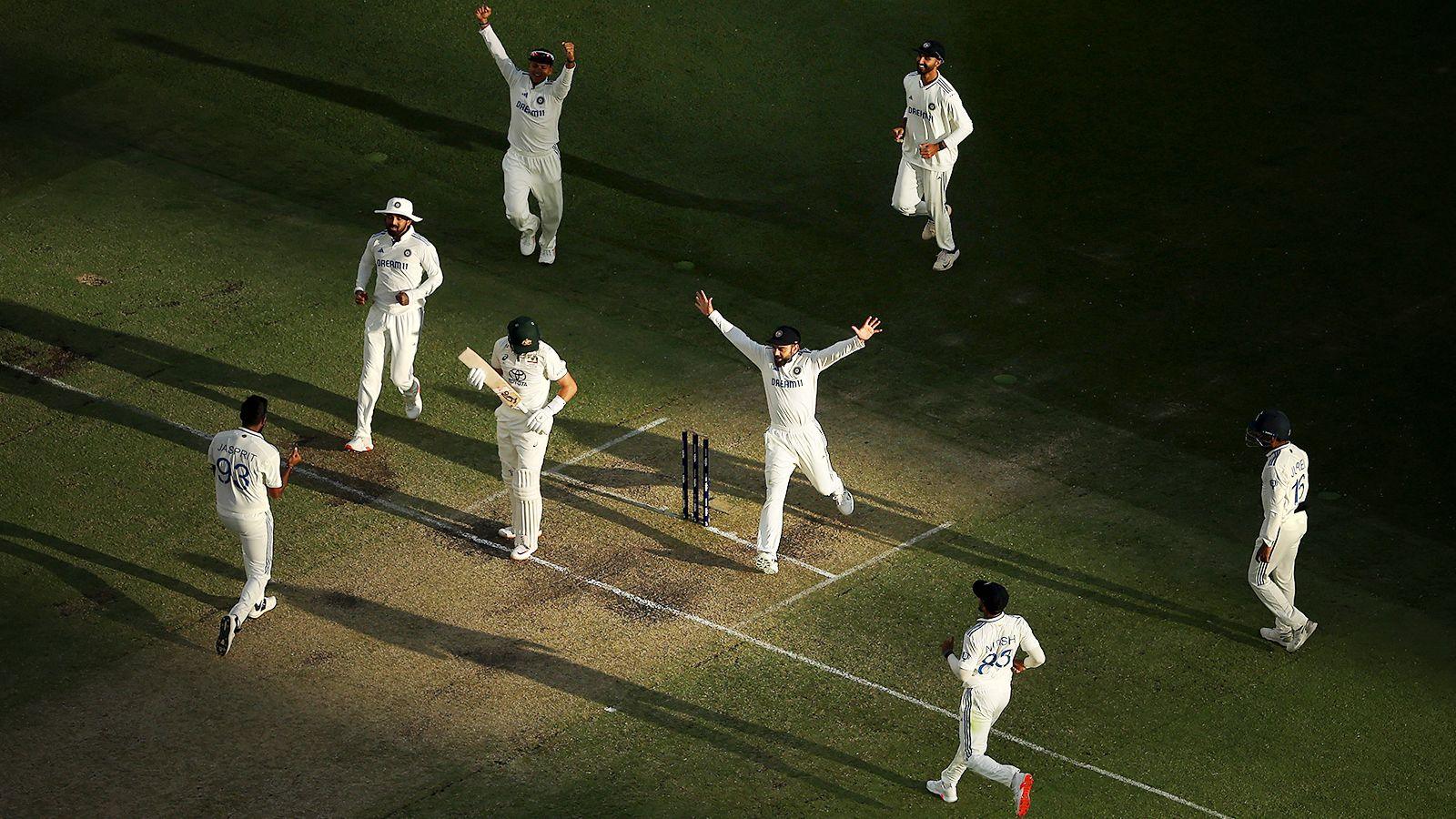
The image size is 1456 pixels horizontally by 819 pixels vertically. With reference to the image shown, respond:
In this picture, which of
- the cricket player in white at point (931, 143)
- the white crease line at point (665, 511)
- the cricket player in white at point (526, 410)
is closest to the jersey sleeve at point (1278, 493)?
the white crease line at point (665, 511)

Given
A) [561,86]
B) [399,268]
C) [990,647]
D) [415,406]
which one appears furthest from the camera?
[561,86]

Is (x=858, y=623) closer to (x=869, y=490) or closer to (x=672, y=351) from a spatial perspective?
(x=869, y=490)

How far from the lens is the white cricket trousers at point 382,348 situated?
18.9m

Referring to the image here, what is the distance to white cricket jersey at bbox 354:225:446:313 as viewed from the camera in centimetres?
1856

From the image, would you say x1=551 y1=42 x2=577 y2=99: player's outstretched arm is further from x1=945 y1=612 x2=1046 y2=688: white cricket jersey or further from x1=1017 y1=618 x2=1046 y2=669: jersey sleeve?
x1=1017 y1=618 x2=1046 y2=669: jersey sleeve

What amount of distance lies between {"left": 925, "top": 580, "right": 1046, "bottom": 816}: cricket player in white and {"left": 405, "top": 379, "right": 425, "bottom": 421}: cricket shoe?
7.57 meters

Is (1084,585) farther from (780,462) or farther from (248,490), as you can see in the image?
(248,490)

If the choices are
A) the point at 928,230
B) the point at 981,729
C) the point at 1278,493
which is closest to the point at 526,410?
the point at 981,729

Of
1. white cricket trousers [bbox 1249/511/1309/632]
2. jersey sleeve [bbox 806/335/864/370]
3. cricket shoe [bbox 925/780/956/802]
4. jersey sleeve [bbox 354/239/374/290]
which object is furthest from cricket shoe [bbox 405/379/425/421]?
white cricket trousers [bbox 1249/511/1309/632]

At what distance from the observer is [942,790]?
14.6m

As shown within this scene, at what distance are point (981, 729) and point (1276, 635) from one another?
377 cm

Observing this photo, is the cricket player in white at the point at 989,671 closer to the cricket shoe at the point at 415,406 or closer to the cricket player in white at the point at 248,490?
the cricket player in white at the point at 248,490

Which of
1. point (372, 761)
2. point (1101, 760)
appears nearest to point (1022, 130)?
point (1101, 760)

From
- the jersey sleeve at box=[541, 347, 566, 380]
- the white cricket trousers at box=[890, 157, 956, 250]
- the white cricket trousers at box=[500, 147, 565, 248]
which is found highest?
the white cricket trousers at box=[890, 157, 956, 250]
